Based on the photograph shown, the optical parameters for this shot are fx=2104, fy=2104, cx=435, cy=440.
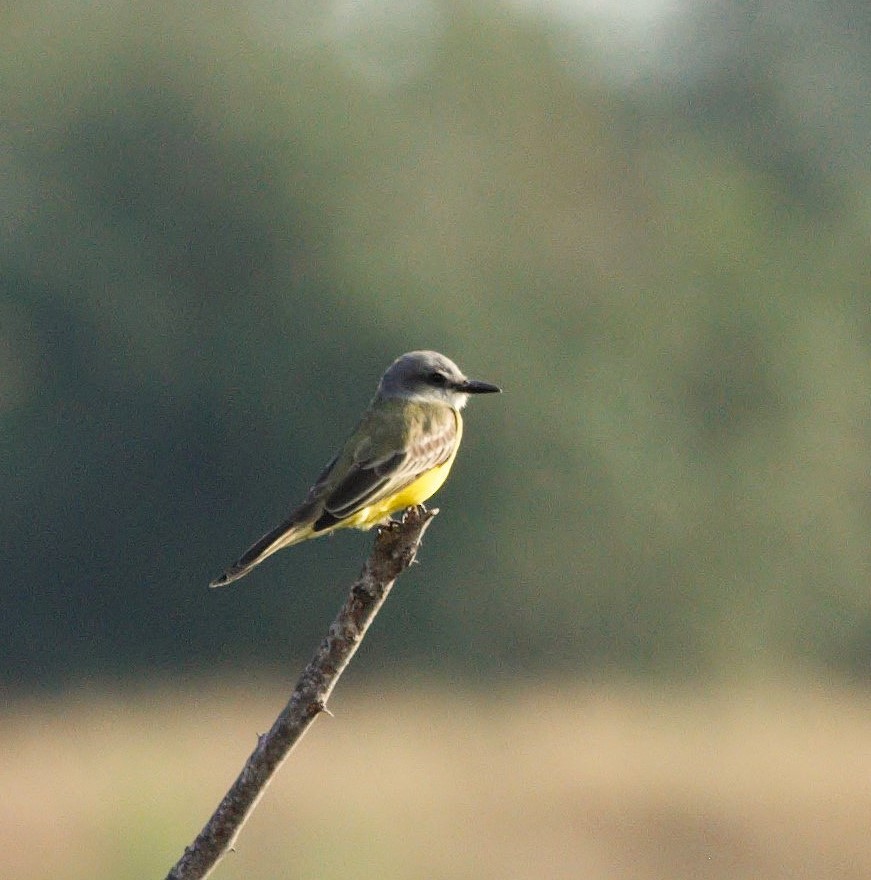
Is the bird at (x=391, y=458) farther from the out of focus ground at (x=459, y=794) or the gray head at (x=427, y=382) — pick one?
the out of focus ground at (x=459, y=794)

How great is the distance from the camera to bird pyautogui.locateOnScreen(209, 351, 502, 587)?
8320 mm

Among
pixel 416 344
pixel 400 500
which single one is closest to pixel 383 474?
pixel 400 500

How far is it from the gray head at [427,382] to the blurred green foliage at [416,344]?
1272 inches

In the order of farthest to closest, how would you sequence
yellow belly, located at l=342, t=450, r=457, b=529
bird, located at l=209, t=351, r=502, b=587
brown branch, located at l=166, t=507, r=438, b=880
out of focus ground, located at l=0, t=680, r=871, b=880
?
out of focus ground, located at l=0, t=680, r=871, b=880, yellow belly, located at l=342, t=450, r=457, b=529, bird, located at l=209, t=351, r=502, b=587, brown branch, located at l=166, t=507, r=438, b=880

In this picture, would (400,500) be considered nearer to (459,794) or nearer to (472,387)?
(472,387)

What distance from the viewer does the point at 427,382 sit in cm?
967

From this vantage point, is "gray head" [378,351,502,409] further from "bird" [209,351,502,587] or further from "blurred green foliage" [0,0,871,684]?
"blurred green foliage" [0,0,871,684]

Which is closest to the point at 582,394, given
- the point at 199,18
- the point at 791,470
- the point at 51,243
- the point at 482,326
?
the point at 482,326

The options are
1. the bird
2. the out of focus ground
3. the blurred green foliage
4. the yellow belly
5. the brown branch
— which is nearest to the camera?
the brown branch

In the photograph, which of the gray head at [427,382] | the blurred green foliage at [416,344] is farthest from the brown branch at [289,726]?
Result: the blurred green foliage at [416,344]

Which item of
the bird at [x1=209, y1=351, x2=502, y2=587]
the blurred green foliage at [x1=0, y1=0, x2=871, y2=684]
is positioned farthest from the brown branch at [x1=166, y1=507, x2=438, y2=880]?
the blurred green foliage at [x1=0, y1=0, x2=871, y2=684]

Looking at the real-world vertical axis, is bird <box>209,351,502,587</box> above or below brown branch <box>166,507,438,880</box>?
below

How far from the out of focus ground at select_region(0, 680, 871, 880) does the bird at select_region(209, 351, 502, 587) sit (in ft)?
35.8

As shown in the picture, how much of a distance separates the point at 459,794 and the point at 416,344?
17.3 metres
